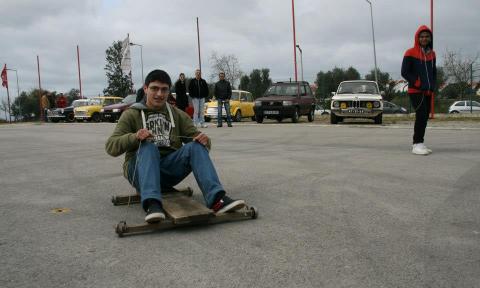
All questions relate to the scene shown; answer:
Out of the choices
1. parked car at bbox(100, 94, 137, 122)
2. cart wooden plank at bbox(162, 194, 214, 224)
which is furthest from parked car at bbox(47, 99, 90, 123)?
cart wooden plank at bbox(162, 194, 214, 224)

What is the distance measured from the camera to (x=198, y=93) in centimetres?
1850

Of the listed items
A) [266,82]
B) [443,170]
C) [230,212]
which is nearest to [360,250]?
[230,212]

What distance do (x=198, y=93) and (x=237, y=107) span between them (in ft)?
24.2

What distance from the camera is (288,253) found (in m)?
3.38

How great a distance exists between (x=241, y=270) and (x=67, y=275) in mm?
1045

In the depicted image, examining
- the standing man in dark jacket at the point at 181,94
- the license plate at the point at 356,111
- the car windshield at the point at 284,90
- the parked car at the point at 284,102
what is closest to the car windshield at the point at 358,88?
the license plate at the point at 356,111

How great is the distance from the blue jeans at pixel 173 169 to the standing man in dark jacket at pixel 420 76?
5.50 metres

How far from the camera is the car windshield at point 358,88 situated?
18828mm

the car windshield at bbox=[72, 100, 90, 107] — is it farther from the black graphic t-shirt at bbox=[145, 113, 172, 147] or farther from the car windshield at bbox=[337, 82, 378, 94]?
the black graphic t-shirt at bbox=[145, 113, 172, 147]

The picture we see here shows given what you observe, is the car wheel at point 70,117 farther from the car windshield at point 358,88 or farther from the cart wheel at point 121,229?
the cart wheel at point 121,229

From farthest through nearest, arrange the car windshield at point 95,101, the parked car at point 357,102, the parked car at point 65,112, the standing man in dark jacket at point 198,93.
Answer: the parked car at point 65,112, the car windshield at point 95,101, the standing man in dark jacket at point 198,93, the parked car at point 357,102

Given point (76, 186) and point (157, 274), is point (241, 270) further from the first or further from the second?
point (76, 186)

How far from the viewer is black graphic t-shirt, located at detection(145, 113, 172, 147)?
15.7ft

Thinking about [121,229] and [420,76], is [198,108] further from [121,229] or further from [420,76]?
[121,229]
